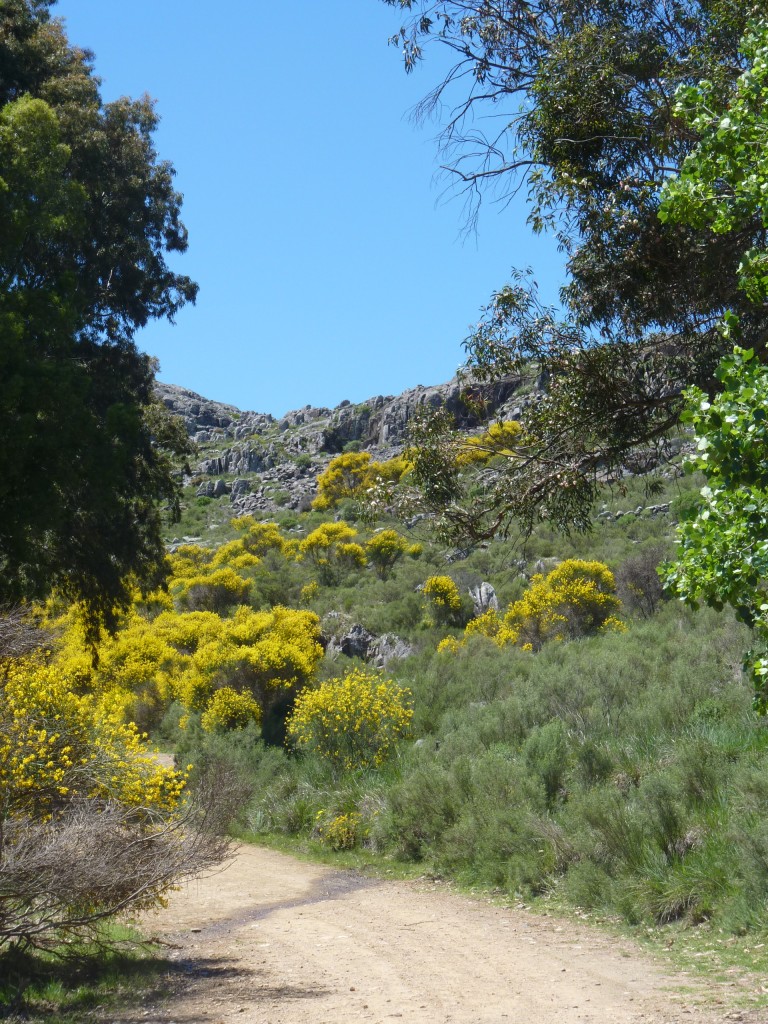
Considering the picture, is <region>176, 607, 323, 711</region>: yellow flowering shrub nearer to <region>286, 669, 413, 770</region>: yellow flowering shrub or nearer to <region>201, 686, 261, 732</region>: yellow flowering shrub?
<region>201, 686, 261, 732</region>: yellow flowering shrub

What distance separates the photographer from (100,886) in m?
6.79

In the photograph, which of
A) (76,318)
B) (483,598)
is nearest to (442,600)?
(483,598)

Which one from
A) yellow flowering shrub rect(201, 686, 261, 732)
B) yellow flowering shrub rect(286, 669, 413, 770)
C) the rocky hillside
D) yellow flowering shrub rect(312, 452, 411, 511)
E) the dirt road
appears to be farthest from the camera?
the rocky hillside

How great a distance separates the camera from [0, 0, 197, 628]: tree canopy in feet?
41.9

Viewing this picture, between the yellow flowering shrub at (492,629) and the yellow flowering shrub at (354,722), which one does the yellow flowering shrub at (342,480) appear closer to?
the yellow flowering shrub at (492,629)

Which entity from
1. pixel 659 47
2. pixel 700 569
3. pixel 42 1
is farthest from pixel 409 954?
pixel 42 1

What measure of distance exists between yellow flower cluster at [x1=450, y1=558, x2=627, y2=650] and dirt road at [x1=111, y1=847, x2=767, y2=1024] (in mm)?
14842

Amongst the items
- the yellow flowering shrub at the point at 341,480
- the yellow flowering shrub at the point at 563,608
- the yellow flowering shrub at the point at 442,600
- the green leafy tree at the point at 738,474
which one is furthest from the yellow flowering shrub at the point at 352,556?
the green leafy tree at the point at 738,474

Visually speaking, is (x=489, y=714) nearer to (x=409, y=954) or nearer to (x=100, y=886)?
(x=409, y=954)

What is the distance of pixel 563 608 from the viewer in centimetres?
2612

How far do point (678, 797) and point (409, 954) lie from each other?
3188 mm

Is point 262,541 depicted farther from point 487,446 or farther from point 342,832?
point 487,446

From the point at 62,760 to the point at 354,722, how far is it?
10.0 metres

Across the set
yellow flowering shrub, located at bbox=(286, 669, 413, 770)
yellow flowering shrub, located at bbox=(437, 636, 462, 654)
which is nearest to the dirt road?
yellow flowering shrub, located at bbox=(286, 669, 413, 770)
